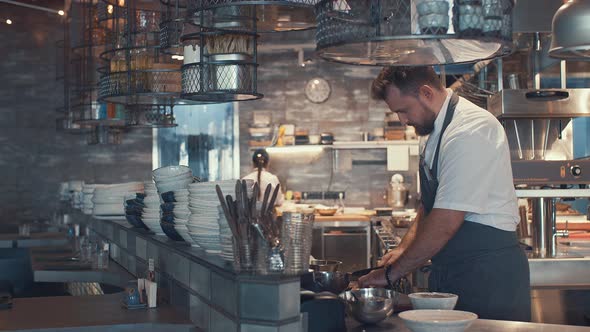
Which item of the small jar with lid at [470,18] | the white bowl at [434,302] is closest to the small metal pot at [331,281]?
the white bowl at [434,302]

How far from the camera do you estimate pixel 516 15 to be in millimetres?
4887

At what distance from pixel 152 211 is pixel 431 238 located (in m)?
1.45

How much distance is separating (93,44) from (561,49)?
3.51 m

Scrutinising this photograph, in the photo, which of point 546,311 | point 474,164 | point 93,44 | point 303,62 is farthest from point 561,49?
point 303,62

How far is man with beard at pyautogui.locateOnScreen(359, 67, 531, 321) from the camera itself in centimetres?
317

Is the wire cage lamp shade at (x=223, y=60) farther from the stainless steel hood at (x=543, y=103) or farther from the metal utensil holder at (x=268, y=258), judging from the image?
the stainless steel hood at (x=543, y=103)

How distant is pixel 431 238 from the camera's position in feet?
10.5

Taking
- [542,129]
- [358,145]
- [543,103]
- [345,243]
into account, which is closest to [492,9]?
[543,103]

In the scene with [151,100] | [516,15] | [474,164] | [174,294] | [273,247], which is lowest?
[174,294]

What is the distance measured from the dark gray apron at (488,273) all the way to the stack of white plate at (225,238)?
1.09 metres

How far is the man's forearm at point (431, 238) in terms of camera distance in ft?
10.4

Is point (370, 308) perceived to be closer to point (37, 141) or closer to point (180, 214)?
point (180, 214)

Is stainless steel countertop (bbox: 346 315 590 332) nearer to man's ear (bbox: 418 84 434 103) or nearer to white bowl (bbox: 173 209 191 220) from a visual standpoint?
white bowl (bbox: 173 209 191 220)

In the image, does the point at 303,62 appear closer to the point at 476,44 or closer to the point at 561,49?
the point at 561,49
